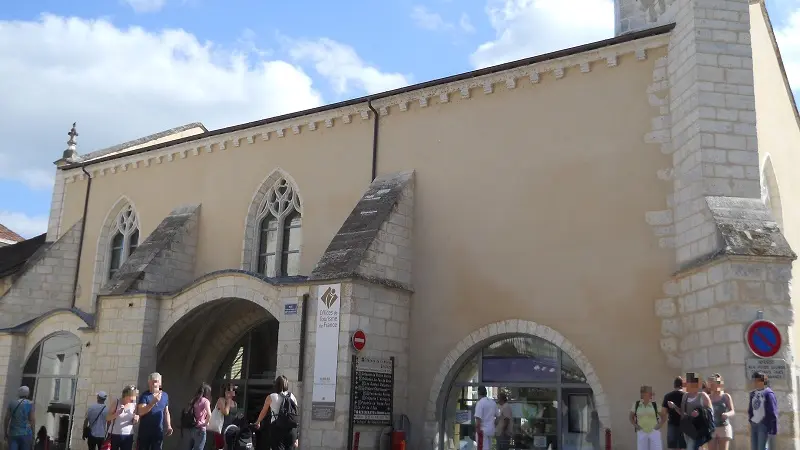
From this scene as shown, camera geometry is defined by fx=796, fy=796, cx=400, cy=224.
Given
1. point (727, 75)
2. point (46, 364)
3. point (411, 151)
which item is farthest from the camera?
point (46, 364)

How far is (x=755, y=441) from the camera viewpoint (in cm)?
932

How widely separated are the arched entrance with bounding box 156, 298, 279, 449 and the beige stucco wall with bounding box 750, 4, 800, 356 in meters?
10.1

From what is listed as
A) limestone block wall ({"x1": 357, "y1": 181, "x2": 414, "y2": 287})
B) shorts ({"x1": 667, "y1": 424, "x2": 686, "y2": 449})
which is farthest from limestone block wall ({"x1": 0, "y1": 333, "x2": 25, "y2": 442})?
shorts ({"x1": 667, "y1": 424, "x2": 686, "y2": 449})

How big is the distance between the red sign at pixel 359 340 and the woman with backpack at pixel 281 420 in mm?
2618

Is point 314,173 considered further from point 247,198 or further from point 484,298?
point 484,298

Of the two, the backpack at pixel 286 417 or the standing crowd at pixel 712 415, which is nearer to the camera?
the standing crowd at pixel 712 415

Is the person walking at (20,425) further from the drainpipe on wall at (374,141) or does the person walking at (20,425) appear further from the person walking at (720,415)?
the person walking at (720,415)

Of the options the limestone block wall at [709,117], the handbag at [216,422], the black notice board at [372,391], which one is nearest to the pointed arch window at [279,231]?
the black notice board at [372,391]

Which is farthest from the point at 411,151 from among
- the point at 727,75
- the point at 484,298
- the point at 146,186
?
the point at 146,186

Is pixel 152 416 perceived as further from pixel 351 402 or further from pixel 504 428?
pixel 504 428

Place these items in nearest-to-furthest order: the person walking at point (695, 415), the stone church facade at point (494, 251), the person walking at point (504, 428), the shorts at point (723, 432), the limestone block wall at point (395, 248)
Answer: the person walking at point (695, 415) < the shorts at point (723, 432) < the stone church facade at point (494, 251) < the person walking at point (504, 428) < the limestone block wall at point (395, 248)

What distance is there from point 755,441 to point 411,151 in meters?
7.98

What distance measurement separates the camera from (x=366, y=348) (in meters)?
12.8

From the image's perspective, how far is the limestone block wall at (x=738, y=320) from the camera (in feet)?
31.8
